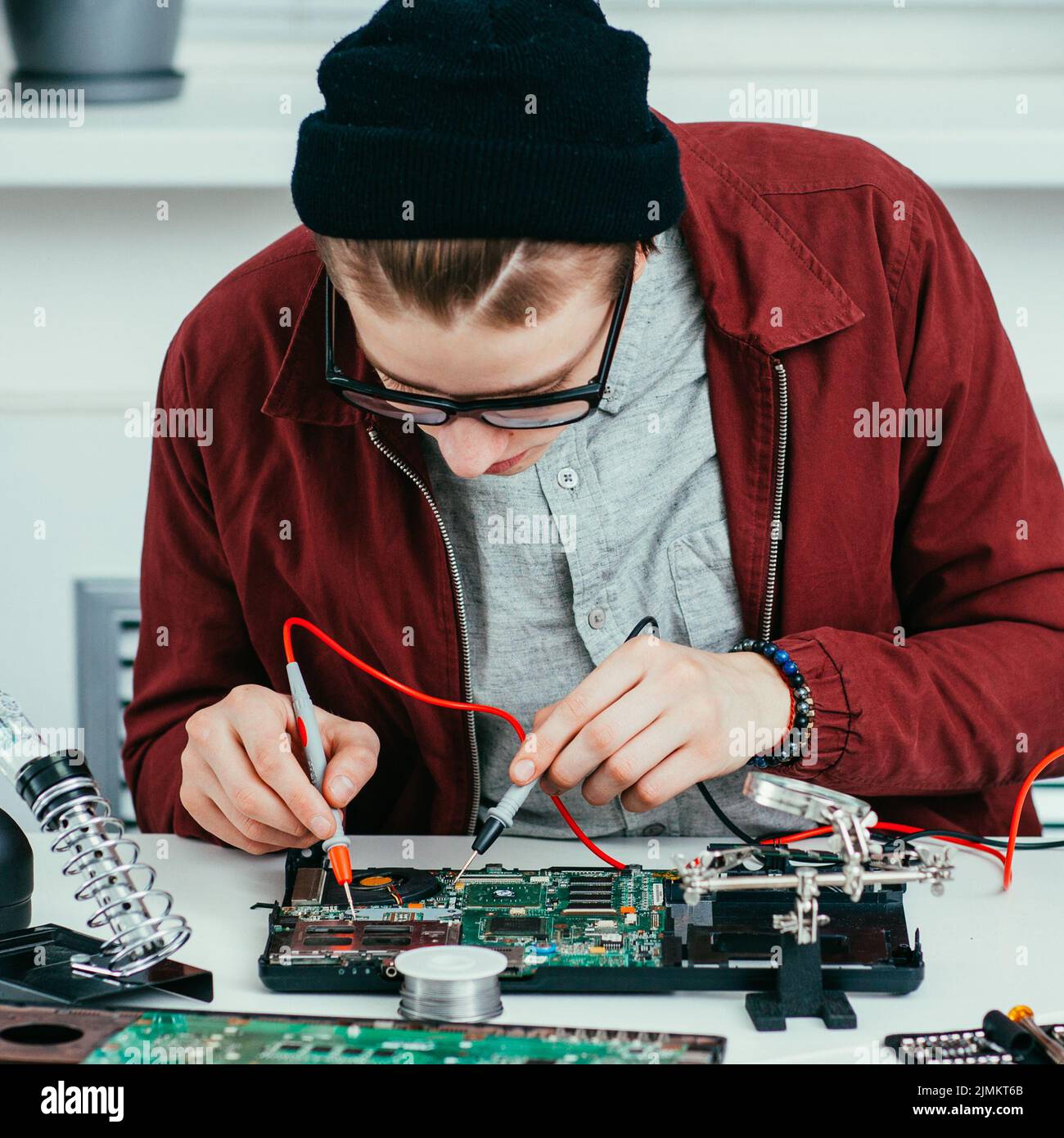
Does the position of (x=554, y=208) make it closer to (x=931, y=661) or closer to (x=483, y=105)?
(x=483, y=105)

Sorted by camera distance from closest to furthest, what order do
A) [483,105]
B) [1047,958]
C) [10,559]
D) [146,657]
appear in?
[483,105] → [1047,958] → [146,657] → [10,559]

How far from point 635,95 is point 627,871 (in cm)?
56

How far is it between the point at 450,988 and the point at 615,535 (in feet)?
1.80

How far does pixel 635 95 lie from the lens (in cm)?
96

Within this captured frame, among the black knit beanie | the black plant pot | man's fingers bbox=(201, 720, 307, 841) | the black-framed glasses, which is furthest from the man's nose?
the black plant pot

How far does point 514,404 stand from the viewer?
993 millimetres

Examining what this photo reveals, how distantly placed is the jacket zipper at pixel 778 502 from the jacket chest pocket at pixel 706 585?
0.10 ft

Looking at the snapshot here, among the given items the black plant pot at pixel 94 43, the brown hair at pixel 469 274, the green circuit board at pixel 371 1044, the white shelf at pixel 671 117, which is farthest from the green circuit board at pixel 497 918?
the black plant pot at pixel 94 43

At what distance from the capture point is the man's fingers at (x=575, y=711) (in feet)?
3.30

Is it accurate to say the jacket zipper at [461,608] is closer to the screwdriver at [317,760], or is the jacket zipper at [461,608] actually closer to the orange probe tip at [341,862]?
the screwdriver at [317,760]

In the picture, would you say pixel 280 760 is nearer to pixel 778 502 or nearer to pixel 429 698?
pixel 429 698

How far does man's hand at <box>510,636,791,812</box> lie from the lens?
3.31 ft

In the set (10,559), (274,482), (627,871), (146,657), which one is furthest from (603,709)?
(10,559)

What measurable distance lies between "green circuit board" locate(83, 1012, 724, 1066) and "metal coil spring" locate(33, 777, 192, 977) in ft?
0.39
